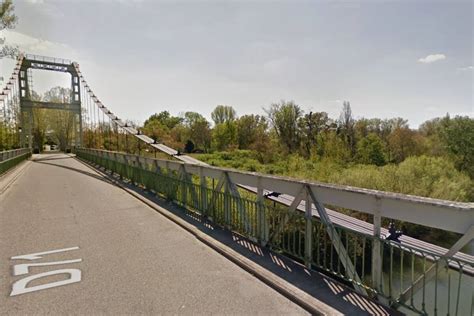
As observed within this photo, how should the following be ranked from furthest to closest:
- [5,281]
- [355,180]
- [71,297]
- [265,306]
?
[355,180] → [5,281] → [71,297] → [265,306]

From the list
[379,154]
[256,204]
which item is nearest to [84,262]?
[256,204]

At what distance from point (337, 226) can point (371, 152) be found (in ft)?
96.0

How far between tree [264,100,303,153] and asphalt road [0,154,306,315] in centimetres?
3005

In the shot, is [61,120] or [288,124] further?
[61,120]

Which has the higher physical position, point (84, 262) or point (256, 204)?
point (256, 204)

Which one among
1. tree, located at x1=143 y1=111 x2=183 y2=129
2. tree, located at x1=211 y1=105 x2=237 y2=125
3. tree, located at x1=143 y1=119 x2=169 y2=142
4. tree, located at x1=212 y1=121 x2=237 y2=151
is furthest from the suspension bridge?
tree, located at x1=143 y1=111 x2=183 y2=129

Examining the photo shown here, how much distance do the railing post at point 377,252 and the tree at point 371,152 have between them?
28.0 metres

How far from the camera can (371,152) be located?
29.8 meters

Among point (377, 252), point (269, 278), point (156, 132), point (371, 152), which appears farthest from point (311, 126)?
point (377, 252)

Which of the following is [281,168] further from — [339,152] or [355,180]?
[355,180]

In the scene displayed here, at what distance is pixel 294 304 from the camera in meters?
3.09

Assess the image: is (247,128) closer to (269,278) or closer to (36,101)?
(36,101)

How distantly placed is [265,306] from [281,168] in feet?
82.8

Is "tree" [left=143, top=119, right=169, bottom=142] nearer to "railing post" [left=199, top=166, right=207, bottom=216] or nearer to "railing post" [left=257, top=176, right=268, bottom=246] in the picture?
"railing post" [left=199, top=166, right=207, bottom=216]
